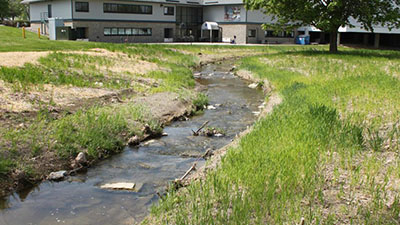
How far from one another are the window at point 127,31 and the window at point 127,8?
→ 2318 mm

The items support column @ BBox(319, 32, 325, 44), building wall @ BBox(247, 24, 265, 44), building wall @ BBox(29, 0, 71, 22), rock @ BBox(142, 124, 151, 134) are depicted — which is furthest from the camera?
support column @ BBox(319, 32, 325, 44)

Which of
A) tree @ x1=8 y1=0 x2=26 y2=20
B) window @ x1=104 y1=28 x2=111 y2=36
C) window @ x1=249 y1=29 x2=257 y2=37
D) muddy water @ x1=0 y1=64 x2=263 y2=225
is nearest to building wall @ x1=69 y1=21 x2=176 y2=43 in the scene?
window @ x1=104 y1=28 x2=111 y2=36

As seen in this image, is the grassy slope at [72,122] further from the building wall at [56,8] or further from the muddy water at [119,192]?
the building wall at [56,8]

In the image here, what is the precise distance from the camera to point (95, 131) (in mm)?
9945

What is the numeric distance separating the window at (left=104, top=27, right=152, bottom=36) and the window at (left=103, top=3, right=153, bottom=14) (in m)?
2.32

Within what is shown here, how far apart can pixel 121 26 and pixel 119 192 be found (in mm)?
52724

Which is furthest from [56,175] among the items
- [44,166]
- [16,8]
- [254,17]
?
[16,8]

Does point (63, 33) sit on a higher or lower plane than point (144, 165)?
higher

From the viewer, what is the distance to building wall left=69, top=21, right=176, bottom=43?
54688 mm

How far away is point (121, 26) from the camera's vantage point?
58000 mm

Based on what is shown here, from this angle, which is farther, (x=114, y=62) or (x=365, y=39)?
(x=365, y=39)

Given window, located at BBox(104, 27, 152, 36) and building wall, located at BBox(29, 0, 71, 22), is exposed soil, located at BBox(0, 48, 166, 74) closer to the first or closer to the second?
building wall, located at BBox(29, 0, 71, 22)

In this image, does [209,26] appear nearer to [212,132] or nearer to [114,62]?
[114,62]

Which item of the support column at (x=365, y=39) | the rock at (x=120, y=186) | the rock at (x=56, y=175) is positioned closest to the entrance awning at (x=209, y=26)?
the support column at (x=365, y=39)
